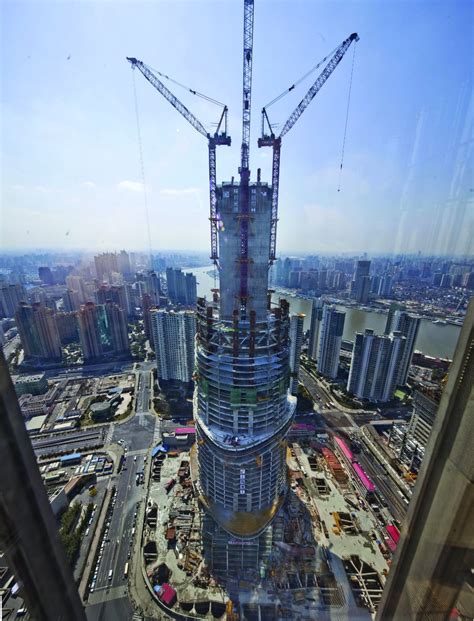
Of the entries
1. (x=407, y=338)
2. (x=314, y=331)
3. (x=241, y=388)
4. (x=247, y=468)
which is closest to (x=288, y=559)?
(x=247, y=468)

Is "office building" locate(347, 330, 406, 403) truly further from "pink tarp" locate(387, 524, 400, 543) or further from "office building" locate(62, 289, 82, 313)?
"office building" locate(62, 289, 82, 313)

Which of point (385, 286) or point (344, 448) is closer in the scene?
point (344, 448)

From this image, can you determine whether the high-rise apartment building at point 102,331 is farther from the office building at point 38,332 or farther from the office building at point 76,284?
the office building at point 76,284

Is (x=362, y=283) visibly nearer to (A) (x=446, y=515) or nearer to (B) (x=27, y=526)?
(A) (x=446, y=515)

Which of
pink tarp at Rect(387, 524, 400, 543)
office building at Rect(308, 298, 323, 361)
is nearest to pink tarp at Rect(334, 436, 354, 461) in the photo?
pink tarp at Rect(387, 524, 400, 543)

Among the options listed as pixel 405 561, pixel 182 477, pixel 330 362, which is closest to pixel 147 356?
pixel 182 477

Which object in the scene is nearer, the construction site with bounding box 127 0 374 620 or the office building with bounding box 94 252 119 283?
the construction site with bounding box 127 0 374 620
